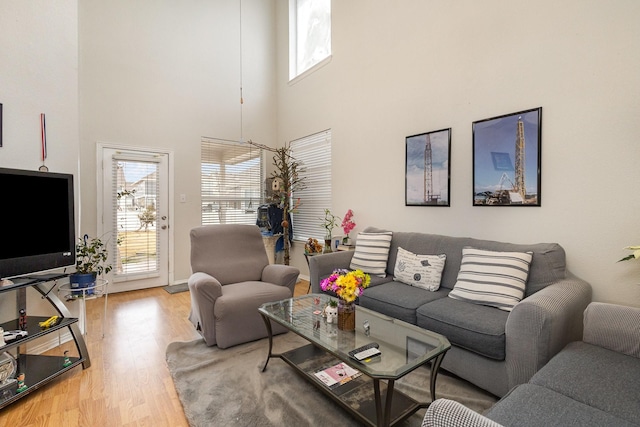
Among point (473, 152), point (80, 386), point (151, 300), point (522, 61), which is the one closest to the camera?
point (80, 386)

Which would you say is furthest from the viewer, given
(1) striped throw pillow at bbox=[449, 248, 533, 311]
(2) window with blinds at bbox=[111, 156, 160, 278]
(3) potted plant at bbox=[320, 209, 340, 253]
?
(3) potted plant at bbox=[320, 209, 340, 253]

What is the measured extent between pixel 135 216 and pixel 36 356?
2.33 metres

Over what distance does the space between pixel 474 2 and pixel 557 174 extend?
1715mm

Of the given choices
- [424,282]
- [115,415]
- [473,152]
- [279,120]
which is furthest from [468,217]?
[279,120]

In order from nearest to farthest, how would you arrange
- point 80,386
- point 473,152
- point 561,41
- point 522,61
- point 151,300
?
point 80,386, point 561,41, point 522,61, point 473,152, point 151,300

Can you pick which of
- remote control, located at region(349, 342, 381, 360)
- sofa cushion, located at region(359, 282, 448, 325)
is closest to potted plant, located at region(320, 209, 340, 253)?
sofa cushion, located at region(359, 282, 448, 325)

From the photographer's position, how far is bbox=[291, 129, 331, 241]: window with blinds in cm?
453

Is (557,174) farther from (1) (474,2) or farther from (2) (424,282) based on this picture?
Answer: (1) (474,2)

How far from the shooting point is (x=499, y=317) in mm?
1908

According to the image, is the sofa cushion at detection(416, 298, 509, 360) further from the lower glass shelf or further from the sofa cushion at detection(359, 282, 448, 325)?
the lower glass shelf

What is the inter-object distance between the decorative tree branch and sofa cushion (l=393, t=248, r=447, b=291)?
7.02ft

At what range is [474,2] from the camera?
109 inches

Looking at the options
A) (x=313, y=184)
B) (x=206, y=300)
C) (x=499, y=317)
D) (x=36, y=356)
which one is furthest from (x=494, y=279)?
(x=36, y=356)

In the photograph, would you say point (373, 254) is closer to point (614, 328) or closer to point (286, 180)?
point (614, 328)
